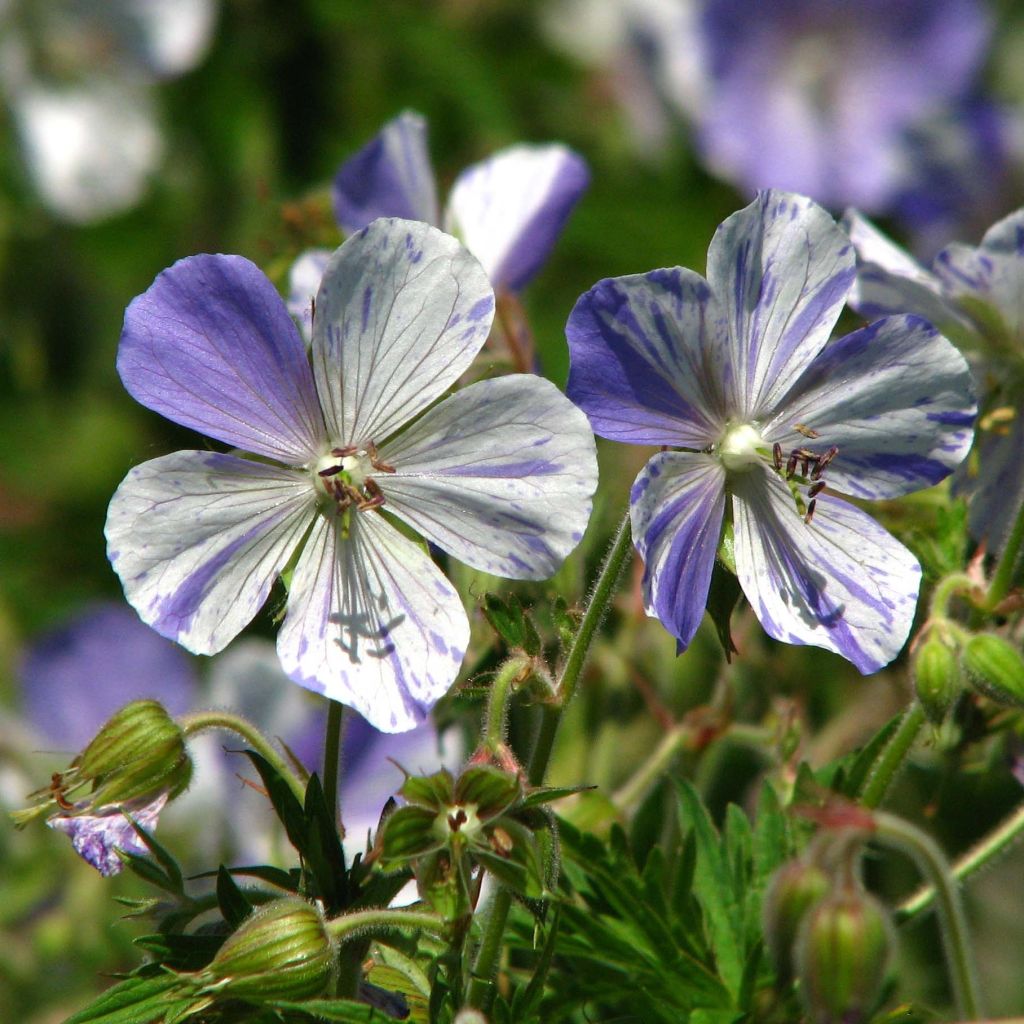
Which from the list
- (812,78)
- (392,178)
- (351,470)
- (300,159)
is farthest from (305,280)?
(812,78)

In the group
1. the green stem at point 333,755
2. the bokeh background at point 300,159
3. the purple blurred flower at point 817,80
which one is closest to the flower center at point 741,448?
the green stem at point 333,755

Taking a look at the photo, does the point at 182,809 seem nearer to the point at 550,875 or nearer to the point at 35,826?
the point at 35,826

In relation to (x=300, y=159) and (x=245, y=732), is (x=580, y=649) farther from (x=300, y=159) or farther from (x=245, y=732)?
(x=300, y=159)

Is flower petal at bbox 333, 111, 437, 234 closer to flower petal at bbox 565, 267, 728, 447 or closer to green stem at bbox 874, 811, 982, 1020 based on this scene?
flower petal at bbox 565, 267, 728, 447

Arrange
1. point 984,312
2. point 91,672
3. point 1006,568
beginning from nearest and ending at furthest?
point 1006,568
point 984,312
point 91,672

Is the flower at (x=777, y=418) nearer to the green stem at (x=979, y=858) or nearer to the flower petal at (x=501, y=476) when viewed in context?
the flower petal at (x=501, y=476)

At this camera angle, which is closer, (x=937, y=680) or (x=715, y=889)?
(x=937, y=680)

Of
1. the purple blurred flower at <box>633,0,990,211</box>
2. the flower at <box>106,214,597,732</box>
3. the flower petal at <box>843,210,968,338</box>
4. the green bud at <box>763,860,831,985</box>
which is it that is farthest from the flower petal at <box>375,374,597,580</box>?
the purple blurred flower at <box>633,0,990,211</box>

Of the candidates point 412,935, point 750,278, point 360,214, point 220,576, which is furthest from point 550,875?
point 360,214
